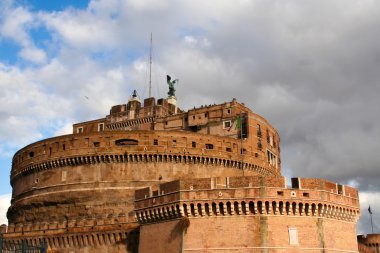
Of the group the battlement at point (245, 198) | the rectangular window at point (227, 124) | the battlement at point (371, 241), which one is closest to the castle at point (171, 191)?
the battlement at point (245, 198)

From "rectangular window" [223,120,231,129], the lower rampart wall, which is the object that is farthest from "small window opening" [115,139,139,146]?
the lower rampart wall

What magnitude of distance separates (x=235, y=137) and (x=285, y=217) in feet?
100

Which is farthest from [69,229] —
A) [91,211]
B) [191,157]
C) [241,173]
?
[241,173]

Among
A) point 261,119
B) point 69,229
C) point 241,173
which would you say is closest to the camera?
point 69,229

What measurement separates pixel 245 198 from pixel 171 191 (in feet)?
15.0

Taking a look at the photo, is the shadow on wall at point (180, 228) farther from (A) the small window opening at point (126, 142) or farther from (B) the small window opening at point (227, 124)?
(B) the small window opening at point (227, 124)

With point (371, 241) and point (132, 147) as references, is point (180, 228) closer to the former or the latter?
point (132, 147)

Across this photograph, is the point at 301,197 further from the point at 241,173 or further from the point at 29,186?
the point at 29,186

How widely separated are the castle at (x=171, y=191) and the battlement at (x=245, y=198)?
0.06 meters

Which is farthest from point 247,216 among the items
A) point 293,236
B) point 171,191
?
point 171,191

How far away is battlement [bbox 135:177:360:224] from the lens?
3064cm

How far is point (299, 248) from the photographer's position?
30.8 meters

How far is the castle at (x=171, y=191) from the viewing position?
30750mm

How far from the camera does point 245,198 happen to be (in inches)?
1205
